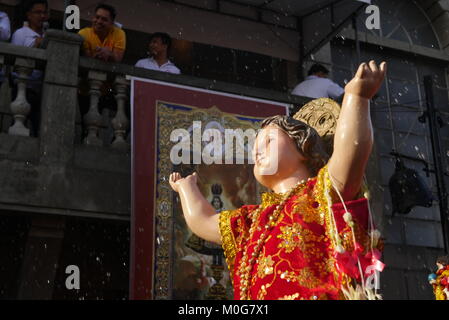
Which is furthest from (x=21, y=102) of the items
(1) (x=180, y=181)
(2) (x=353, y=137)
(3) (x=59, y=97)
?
(2) (x=353, y=137)

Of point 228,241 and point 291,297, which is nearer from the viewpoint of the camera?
point 291,297

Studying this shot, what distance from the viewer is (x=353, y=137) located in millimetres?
2855

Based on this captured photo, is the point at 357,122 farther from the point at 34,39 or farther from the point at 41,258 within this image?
the point at 34,39

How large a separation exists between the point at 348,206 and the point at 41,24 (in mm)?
5419

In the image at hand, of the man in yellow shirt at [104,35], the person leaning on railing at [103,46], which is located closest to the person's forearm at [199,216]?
the person leaning on railing at [103,46]

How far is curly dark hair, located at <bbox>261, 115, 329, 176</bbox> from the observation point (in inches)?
133

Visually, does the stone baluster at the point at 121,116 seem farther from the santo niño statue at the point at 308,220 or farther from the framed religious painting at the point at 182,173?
the santo niño statue at the point at 308,220

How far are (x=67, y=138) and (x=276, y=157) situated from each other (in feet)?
11.9

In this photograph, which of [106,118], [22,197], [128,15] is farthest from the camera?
[128,15]

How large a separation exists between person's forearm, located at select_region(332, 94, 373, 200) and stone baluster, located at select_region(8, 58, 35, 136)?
4.22m

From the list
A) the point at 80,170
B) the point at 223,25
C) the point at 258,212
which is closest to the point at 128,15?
the point at 223,25

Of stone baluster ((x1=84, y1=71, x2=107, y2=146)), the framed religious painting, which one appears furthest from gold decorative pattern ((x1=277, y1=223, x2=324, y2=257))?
stone baluster ((x1=84, y1=71, x2=107, y2=146))

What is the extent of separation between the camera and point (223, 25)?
9.62 metres

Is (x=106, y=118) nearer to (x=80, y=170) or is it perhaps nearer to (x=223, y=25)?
(x=80, y=170)
